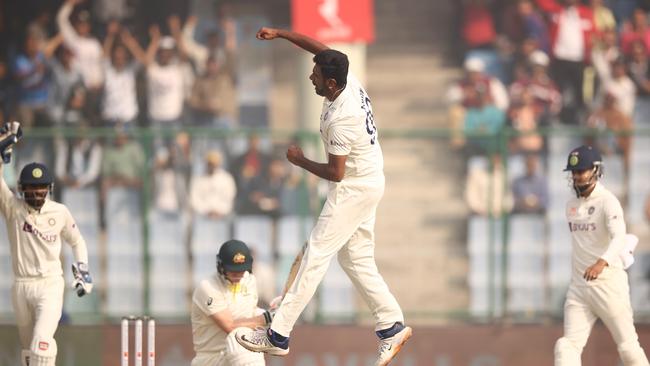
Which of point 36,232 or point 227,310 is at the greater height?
point 36,232

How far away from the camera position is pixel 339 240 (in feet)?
38.0

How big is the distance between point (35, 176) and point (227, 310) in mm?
1924

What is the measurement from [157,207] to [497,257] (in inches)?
145

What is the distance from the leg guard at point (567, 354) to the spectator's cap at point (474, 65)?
6828 mm

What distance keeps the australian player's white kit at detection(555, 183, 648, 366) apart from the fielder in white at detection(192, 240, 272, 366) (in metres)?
2.59

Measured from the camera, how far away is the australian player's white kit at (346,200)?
11.4 meters

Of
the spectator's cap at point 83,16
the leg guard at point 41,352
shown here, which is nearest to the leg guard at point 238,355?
the leg guard at point 41,352

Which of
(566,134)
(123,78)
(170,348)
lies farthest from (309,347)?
(123,78)

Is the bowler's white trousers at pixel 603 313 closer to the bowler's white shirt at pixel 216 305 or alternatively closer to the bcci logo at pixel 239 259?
the bowler's white shirt at pixel 216 305

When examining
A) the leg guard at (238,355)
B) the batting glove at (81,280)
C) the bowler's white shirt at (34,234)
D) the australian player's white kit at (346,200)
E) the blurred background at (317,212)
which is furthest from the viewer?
the blurred background at (317,212)

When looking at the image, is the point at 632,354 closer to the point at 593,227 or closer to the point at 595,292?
the point at 595,292

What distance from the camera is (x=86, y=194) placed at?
656 inches

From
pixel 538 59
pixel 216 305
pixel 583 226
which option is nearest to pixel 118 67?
pixel 538 59

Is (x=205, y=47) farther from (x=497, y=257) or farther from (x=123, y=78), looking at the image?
(x=497, y=257)
